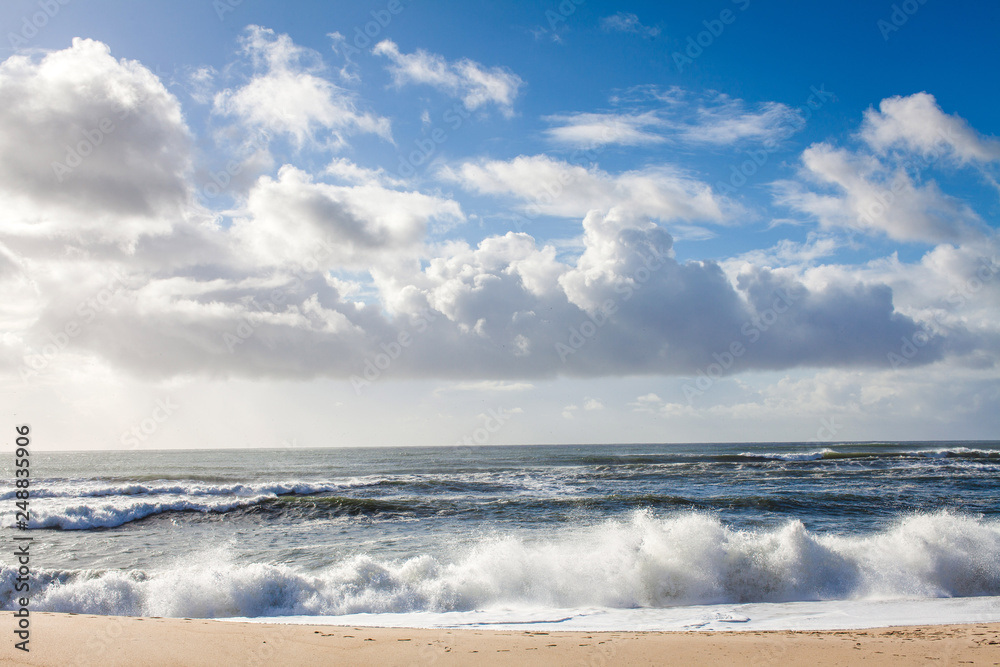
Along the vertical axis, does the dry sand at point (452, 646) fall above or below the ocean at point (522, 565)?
above

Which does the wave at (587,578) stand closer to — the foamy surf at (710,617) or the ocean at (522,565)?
the ocean at (522,565)

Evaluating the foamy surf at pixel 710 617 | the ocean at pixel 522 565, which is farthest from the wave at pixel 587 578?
the foamy surf at pixel 710 617

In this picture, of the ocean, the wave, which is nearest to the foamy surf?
the ocean

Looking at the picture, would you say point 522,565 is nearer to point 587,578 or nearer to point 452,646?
point 587,578

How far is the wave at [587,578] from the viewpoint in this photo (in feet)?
33.3

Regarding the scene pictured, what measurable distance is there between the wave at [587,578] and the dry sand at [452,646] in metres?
2.24

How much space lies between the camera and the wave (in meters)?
10.2

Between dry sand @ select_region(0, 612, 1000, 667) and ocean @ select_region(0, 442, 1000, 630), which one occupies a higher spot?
dry sand @ select_region(0, 612, 1000, 667)

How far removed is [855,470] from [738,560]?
3175 centimetres

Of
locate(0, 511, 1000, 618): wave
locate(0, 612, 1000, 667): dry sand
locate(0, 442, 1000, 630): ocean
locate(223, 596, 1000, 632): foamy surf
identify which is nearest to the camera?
locate(0, 612, 1000, 667): dry sand

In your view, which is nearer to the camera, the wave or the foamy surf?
the foamy surf

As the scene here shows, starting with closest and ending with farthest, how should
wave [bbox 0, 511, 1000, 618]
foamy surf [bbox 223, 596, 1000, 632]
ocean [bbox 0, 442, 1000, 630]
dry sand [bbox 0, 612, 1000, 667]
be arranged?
dry sand [bbox 0, 612, 1000, 667] < foamy surf [bbox 223, 596, 1000, 632] < ocean [bbox 0, 442, 1000, 630] < wave [bbox 0, 511, 1000, 618]

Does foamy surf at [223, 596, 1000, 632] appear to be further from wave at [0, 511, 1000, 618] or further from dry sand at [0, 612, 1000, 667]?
dry sand at [0, 612, 1000, 667]

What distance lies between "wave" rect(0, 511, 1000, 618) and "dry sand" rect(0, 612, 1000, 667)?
2.24 m
